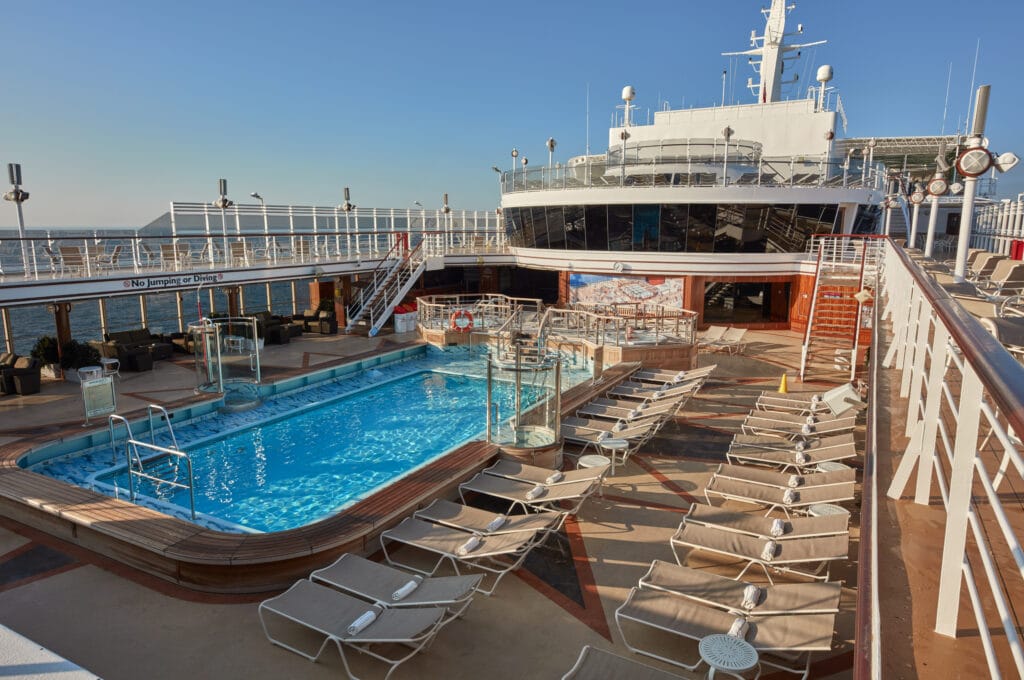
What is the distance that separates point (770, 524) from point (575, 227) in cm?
1750

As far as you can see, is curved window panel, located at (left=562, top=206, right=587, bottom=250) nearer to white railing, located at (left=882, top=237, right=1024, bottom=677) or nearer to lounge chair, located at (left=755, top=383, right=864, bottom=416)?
lounge chair, located at (left=755, top=383, right=864, bottom=416)

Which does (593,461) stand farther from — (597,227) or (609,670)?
(597,227)

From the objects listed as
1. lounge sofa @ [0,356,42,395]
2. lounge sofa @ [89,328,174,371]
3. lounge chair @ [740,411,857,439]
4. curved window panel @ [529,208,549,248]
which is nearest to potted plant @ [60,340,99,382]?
lounge sofa @ [89,328,174,371]

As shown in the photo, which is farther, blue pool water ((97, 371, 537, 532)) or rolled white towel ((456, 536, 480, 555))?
blue pool water ((97, 371, 537, 532))

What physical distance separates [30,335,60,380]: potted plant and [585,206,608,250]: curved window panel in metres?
15.8

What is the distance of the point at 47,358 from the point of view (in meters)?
13.8

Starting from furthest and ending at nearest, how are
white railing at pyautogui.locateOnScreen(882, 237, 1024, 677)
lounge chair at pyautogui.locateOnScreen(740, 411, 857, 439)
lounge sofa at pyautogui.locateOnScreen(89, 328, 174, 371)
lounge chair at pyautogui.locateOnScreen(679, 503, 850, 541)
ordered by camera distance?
lounge sofa at pyautogui.locateOnScreen(89, 328, 174, 371) < lounge chair at pyautogui.locateOnScreen(740, 411, 857, 439) < lounge chair at pyautogui.locateOnScreen(679, 503, 850, 541) < white railing at pyautogui.locateOnScreen(882, 237, 1024, 677)

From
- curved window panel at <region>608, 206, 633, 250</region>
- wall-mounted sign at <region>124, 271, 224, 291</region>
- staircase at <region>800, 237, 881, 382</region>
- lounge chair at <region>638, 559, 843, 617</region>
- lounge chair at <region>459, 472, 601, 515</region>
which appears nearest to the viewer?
lounge chair at <region>638, 559, 843, 617</region>

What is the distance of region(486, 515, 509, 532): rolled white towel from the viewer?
20.0ft

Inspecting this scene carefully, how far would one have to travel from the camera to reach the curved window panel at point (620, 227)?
70.3 ft

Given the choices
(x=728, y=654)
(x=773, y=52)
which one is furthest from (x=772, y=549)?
(x=773, y=52)

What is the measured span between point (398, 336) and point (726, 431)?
36.2 feet

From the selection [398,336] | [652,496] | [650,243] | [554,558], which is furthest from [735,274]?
[554,558]

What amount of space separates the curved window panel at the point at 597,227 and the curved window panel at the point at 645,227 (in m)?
1.06
